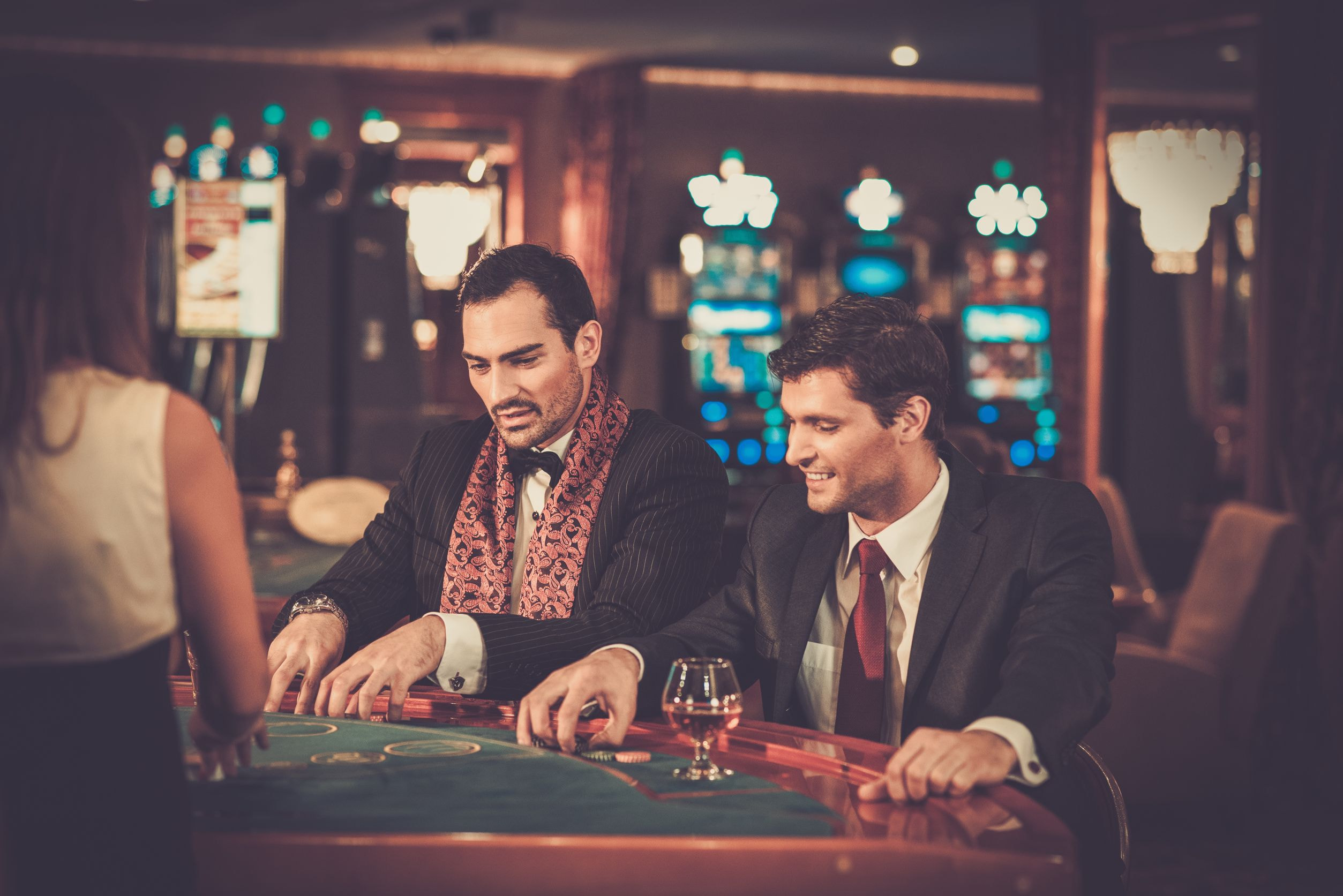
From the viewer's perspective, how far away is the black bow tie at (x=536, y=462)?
2264 millimetres

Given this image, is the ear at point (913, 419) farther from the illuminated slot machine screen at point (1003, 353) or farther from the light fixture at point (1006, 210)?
the light fixture at point (1006, 210)

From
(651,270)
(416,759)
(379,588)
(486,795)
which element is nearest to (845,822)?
Answer: (486,795)

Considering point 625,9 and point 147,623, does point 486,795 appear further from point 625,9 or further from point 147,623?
point 625,9

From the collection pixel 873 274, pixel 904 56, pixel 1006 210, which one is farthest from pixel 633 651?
pixel 1006 210

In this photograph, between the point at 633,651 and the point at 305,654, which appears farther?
the point at 305,654

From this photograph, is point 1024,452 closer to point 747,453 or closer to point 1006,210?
point 1006,210

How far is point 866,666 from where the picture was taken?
1.87 metres

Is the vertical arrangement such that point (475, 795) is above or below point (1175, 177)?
below

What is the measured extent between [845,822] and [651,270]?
7946 millimetres

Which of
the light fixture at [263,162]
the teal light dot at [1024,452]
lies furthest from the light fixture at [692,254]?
the light fixture at [263,162]

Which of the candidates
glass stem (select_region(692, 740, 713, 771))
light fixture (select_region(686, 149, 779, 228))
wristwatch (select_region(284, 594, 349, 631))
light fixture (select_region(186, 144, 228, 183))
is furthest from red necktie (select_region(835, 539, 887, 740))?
light fixture (select_region(686, 149, 779, 228))

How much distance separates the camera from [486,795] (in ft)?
4.50

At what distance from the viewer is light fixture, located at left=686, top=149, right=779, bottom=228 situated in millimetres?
9203

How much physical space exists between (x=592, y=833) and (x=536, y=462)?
3.56 ft
